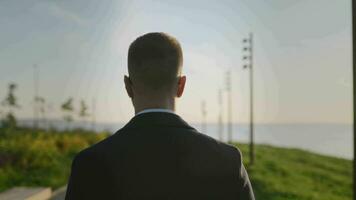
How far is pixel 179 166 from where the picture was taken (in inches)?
78.6

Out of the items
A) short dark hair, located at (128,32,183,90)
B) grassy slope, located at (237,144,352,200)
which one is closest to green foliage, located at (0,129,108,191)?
grassy slope, located at (237,144,352,200)

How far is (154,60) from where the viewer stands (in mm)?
2066

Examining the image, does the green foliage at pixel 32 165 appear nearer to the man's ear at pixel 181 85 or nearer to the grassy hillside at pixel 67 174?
the grassy hillside at pixel 67 174

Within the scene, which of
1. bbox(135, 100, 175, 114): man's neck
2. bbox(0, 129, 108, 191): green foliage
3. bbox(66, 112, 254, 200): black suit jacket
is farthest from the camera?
bbox(0, 129, 108, 191): green foliage

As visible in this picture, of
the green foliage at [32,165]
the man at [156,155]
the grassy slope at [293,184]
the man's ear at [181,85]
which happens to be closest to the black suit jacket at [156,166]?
the man at [156,155]

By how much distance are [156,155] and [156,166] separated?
5 cm

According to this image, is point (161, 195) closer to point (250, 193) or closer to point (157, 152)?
point (157, 152)

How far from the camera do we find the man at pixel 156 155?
1976 millimetres

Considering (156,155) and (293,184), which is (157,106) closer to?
(156,155)

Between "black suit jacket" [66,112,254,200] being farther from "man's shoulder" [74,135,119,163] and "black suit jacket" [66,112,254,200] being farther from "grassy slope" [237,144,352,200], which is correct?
"grassy slope" [237,144,352,200]

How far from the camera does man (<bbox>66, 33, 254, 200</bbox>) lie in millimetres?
1976

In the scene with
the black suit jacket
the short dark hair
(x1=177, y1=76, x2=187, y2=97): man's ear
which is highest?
the short dark hair

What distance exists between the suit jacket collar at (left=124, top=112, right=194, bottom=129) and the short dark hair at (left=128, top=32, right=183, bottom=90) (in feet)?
0.40

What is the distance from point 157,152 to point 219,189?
321mm
